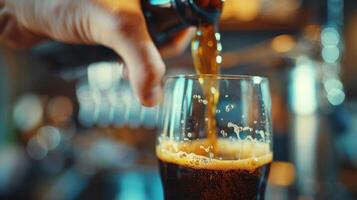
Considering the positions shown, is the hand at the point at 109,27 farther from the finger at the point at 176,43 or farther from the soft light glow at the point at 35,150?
the soft light glow at the point at 35,150

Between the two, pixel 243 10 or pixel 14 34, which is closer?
pixel 14 34

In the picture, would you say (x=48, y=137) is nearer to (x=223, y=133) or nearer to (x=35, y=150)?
(x=35, y=150)

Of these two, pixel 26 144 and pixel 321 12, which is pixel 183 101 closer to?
pixel 321 12

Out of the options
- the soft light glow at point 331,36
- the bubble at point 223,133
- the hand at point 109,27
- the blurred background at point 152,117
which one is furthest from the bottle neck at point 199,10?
the soft light glow at point 331,36

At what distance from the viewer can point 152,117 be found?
3.04 metres

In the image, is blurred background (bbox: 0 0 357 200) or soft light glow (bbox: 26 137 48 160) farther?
soft light glow (bbox: 26 137 48 160)

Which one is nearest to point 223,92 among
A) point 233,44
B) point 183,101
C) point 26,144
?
point 183,101

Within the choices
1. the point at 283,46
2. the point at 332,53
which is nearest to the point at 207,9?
the point at 283,46

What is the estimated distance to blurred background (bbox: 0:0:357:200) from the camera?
185cm

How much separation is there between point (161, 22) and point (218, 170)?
1.07 ft

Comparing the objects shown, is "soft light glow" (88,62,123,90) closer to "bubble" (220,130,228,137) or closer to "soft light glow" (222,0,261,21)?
"soft light glow" (222,0,261,21)

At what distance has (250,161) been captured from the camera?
0.73 m

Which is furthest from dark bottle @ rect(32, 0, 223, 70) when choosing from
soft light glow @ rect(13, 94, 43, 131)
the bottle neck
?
soft light glow @ rect(13, 94, 43, 131)

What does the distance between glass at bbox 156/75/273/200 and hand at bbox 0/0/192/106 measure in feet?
0.21
